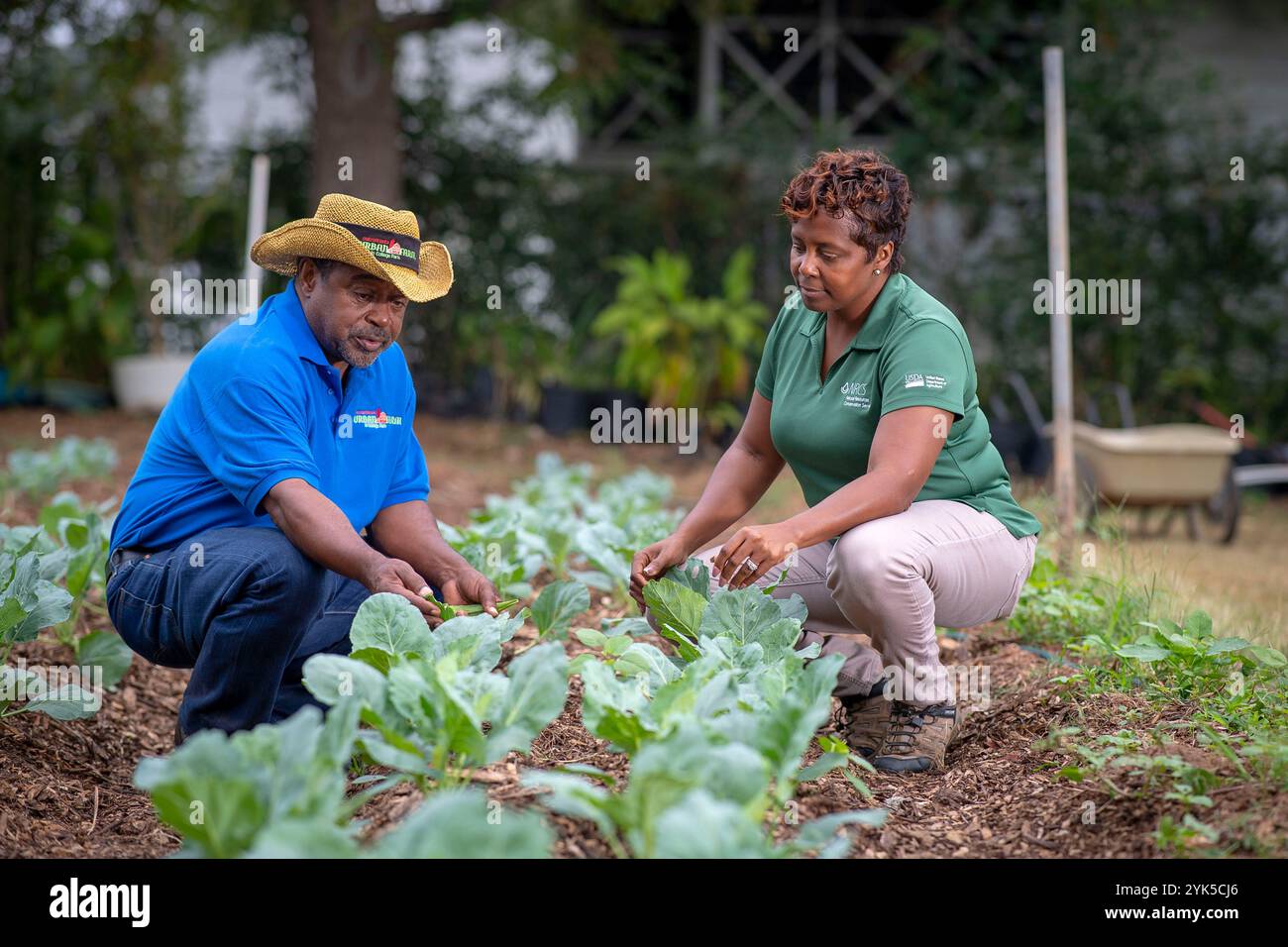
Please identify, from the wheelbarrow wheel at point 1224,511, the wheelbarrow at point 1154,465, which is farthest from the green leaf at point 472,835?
the wheelbarrow wheel at point 1224,511

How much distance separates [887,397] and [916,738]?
731mm

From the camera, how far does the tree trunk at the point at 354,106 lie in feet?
28.2

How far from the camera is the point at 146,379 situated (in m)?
9.70

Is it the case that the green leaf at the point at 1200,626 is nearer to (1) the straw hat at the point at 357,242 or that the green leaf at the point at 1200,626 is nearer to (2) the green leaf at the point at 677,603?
(2) the green leaf at the point at 677,603

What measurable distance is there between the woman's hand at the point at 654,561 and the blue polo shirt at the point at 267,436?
0.62 m

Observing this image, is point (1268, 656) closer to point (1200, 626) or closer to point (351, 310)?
point (1200, 626)

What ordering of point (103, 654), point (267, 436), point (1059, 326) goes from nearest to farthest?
point (267, 436), point (103, 654), point (1059, 326)

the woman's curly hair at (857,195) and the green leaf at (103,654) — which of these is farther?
the green leaf at (103,654)

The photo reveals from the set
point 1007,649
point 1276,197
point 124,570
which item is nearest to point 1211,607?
point 1007,649

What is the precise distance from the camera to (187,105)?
10.1 m

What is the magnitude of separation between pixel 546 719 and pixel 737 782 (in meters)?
0.40

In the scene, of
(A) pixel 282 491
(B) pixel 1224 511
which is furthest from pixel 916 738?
(B) pixel 1224 511

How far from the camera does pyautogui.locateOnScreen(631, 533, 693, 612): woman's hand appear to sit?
9.02ft

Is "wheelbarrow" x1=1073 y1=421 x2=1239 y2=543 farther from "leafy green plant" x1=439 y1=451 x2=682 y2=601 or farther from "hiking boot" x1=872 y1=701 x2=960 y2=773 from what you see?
"hiking boot" x1=872 y1=701 x2=960 y2=773
